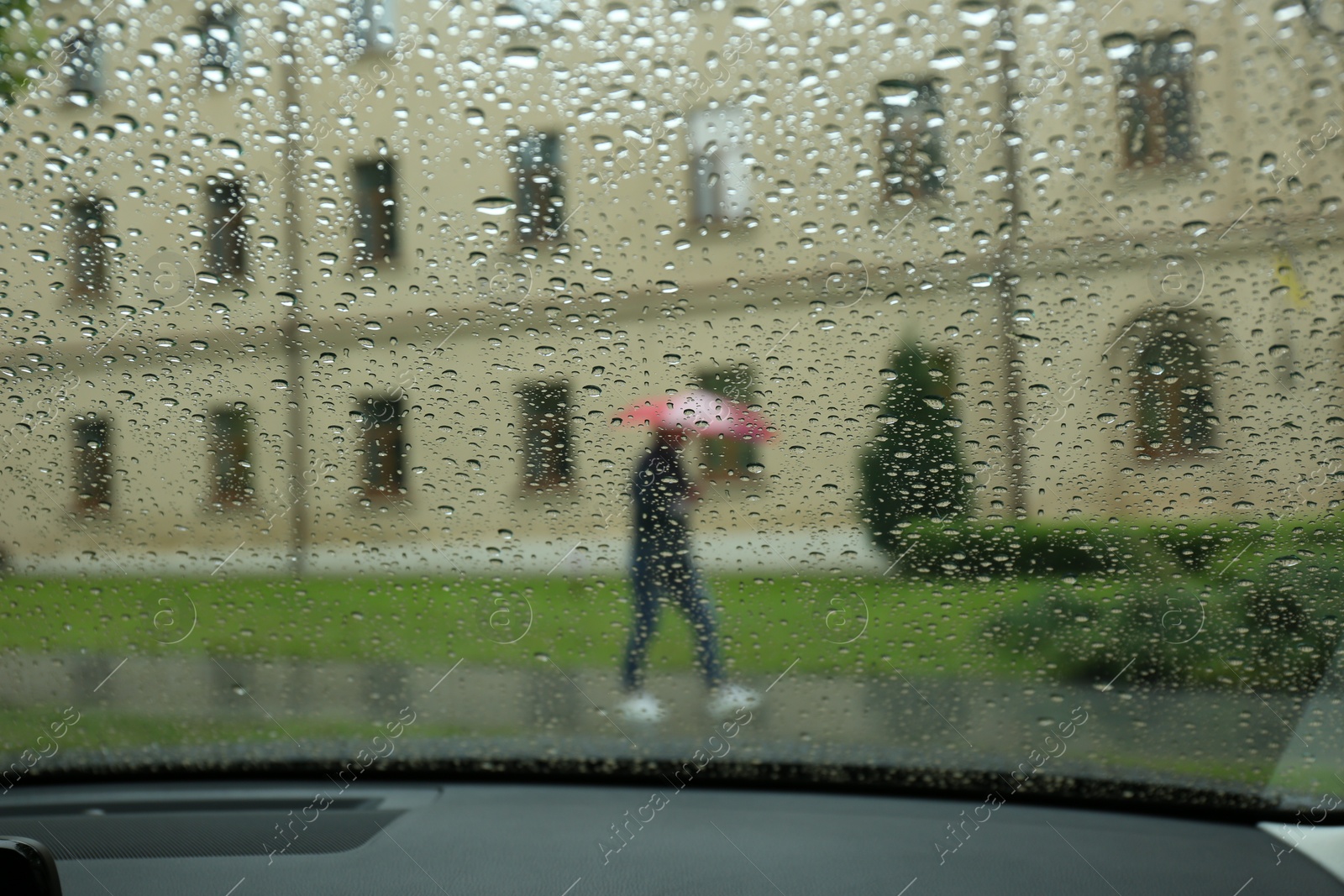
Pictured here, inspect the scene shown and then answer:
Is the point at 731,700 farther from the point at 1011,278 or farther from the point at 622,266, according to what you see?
the point at 1011,278

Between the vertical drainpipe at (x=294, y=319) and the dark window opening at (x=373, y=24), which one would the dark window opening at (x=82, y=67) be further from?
the dark window opening at (x=373, y=24)

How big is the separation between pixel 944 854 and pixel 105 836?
220cm

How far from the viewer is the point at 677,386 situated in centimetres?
290

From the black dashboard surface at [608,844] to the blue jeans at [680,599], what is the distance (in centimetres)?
49

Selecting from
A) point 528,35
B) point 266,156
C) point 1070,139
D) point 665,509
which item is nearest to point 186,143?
point 266,156

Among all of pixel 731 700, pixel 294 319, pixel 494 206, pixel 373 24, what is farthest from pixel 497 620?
pixel 373 24

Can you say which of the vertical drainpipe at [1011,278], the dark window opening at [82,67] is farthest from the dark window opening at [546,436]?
the dark window opening at [82,67]

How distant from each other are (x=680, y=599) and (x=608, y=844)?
89 centimetres

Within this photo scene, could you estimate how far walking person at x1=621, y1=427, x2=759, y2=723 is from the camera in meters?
2.95

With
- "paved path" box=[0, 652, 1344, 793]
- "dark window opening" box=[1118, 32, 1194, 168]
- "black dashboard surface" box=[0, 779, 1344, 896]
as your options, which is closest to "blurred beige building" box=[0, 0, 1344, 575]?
"dark window opening" box=[1118, 32, 1194, 168]

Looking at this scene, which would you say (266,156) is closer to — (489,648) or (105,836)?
(489,648)

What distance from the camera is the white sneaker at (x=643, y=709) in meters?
2.99

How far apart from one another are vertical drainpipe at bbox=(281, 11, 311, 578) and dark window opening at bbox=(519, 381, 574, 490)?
2.38 ft

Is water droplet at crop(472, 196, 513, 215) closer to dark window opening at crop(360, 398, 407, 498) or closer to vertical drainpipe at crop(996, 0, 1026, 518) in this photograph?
dark window opening at crop(360, 398, 407, 498)
